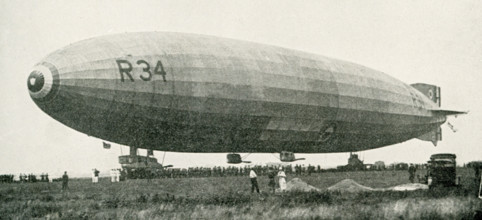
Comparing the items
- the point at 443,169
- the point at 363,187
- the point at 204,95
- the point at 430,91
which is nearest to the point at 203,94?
the point at 204,95

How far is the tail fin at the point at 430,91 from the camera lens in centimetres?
3619

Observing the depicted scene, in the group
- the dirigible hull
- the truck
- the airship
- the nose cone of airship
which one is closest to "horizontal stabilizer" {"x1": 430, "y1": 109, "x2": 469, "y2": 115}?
the airship

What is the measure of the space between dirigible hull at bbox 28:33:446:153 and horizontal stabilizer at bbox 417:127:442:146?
917 cm

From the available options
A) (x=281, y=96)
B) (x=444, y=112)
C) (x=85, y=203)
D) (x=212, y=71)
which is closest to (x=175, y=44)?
(x=212, y=71)

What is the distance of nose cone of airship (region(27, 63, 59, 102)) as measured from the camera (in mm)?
18203

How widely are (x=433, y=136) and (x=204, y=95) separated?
21.0m

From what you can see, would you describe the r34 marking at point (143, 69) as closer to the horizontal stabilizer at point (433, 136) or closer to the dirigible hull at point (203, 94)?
the dirigible hull at point (203, 94)

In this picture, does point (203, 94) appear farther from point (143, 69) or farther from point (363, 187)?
point (363, 187)

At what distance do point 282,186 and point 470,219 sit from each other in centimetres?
912

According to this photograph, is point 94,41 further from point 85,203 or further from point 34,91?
point 85,203

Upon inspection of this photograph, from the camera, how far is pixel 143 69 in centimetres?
1928

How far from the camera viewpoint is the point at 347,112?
25.7 m

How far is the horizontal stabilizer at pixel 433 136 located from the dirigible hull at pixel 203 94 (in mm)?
9170

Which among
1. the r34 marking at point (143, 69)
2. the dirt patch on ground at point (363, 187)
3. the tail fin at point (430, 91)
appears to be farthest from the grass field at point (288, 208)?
the tail fin at point (430, 91)
